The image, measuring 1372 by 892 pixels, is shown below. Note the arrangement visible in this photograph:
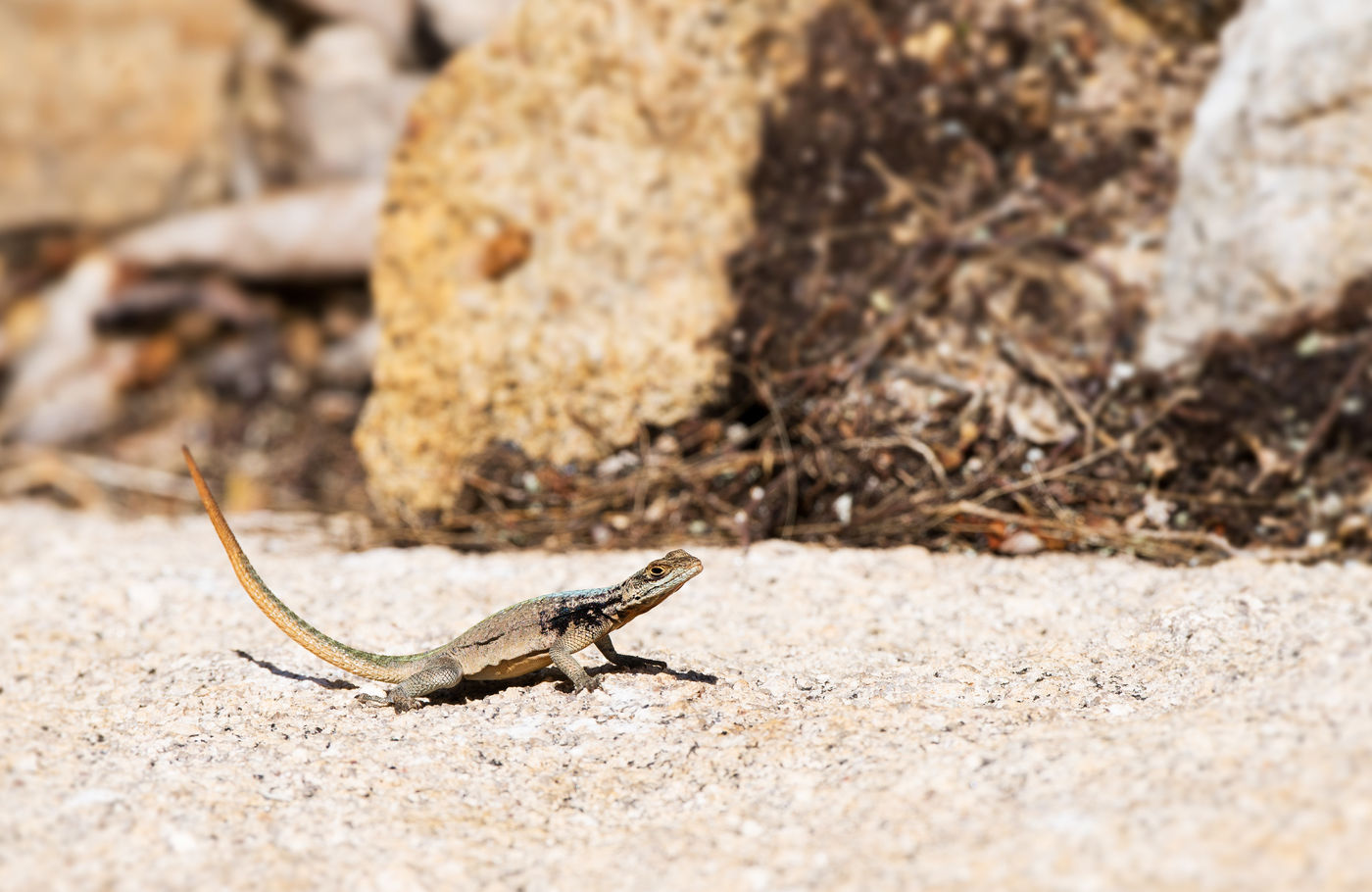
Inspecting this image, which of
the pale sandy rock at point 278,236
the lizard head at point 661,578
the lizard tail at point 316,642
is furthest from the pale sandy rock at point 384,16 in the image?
the lizard head at point 661,578

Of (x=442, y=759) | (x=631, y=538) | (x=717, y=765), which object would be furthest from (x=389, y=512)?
(x=717, y=765)

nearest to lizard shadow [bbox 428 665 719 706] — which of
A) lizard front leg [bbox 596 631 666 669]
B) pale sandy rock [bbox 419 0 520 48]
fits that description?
lizard front leg [bbox 596 631 666 669]

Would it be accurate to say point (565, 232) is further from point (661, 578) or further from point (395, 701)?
point (395, 701)

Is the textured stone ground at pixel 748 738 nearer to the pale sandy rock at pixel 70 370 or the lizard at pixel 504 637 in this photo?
the lizard at pixel 504 637

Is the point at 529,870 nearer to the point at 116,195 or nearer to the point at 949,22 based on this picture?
the point at 949,22

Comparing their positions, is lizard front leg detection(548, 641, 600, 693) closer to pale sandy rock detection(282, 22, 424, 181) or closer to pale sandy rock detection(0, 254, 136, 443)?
pale sandy rock detection(282, 22, 424, 181)

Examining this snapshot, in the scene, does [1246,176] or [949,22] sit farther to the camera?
[949,22]
